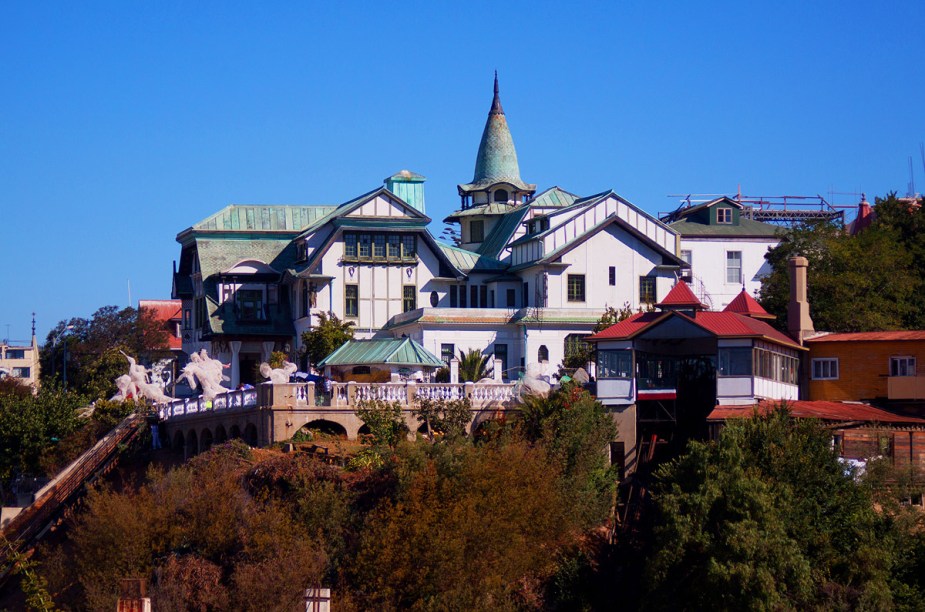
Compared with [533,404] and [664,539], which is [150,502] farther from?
[664,539]

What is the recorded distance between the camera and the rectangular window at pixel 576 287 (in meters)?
79.2

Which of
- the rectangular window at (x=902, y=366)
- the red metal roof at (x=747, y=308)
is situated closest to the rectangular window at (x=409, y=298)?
the red metal roof at (x=747, y=308)

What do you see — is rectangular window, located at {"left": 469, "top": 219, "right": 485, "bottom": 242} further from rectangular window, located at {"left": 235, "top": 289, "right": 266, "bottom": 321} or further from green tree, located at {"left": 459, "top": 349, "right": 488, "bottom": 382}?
green tree, located at {"left": 459, "top": 349, "right": 488, "bottom": 382}

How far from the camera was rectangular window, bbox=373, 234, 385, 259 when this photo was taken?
3157 inches

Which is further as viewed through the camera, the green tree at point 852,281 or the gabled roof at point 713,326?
the green tree at point 852,281

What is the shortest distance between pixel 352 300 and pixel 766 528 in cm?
3547

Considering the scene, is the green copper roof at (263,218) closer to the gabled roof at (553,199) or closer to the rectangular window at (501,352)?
the gabled roof at (553,199)

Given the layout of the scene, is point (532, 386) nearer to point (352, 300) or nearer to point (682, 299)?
point (682, 299)

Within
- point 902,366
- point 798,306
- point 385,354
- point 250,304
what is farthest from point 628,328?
point 250,304

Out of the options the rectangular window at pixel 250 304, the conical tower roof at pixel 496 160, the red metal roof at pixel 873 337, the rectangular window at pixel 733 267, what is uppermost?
the conical tower roof at pixel 496 160

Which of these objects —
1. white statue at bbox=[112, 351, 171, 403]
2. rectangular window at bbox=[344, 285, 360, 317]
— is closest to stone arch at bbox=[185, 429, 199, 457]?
white statue at bbox=[112, 351, 171, 403]

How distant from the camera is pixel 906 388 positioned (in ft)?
197

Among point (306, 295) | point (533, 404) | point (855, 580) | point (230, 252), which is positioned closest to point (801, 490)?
point (855, 580)

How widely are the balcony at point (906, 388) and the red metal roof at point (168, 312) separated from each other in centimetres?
6471
